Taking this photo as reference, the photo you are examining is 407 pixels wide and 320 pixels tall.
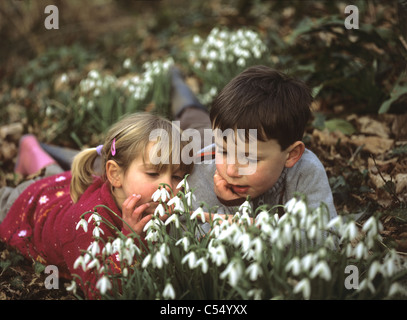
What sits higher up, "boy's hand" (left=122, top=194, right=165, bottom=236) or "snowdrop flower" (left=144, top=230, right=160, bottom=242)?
"snowdrop flower" (left=144, top=230, right=160, bottom=242)

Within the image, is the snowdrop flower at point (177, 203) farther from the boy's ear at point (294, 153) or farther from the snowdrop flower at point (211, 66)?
the snowdrop flower at point (211, 66)

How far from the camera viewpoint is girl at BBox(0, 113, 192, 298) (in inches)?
99.0

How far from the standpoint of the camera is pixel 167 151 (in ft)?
8.48

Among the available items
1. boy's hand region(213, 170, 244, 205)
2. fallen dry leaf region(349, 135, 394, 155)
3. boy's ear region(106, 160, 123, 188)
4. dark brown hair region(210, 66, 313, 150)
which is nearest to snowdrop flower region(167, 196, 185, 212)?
boy's hand region(213, 170, 244, 205)

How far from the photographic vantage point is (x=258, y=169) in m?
2.28

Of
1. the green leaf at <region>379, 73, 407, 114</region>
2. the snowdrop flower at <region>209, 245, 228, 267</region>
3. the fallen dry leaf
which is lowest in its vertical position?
the fallen dry leaf

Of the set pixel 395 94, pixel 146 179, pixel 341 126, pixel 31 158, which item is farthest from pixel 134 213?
pixel 395 94

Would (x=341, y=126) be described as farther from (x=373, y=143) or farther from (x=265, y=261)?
(x=265, y=261)

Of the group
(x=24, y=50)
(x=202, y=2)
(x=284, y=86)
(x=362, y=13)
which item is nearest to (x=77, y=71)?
(x=24, y=50)

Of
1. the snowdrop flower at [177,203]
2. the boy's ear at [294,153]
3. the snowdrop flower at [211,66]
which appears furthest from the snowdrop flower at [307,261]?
the snowdrop flower at [211,66]

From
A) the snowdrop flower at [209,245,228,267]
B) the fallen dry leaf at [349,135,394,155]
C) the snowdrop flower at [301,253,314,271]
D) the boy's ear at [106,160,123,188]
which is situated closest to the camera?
the snowdrop flower at [301,253,314,271]

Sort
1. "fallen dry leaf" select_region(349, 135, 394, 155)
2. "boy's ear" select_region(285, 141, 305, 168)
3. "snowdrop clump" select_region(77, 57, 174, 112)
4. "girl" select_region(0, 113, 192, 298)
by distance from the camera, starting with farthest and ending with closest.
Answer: "snowdrop clump" select_region(77, 57, 174, 112), "fallen dry leaf" select_region(349, 135, 394, 155), "girl" select_region(0, 113, 192, 298), "boy's ear" select_region(285, 141, 305, 168)

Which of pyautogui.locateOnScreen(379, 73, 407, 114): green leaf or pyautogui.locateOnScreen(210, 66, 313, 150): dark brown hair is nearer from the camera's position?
pyautogui.locateOnScreen(210, 66, 313, 150): dark brown hair

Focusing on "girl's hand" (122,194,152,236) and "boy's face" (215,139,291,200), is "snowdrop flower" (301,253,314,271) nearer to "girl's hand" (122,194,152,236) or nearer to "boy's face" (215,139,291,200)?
"boy's face" (215,139,291,200)
